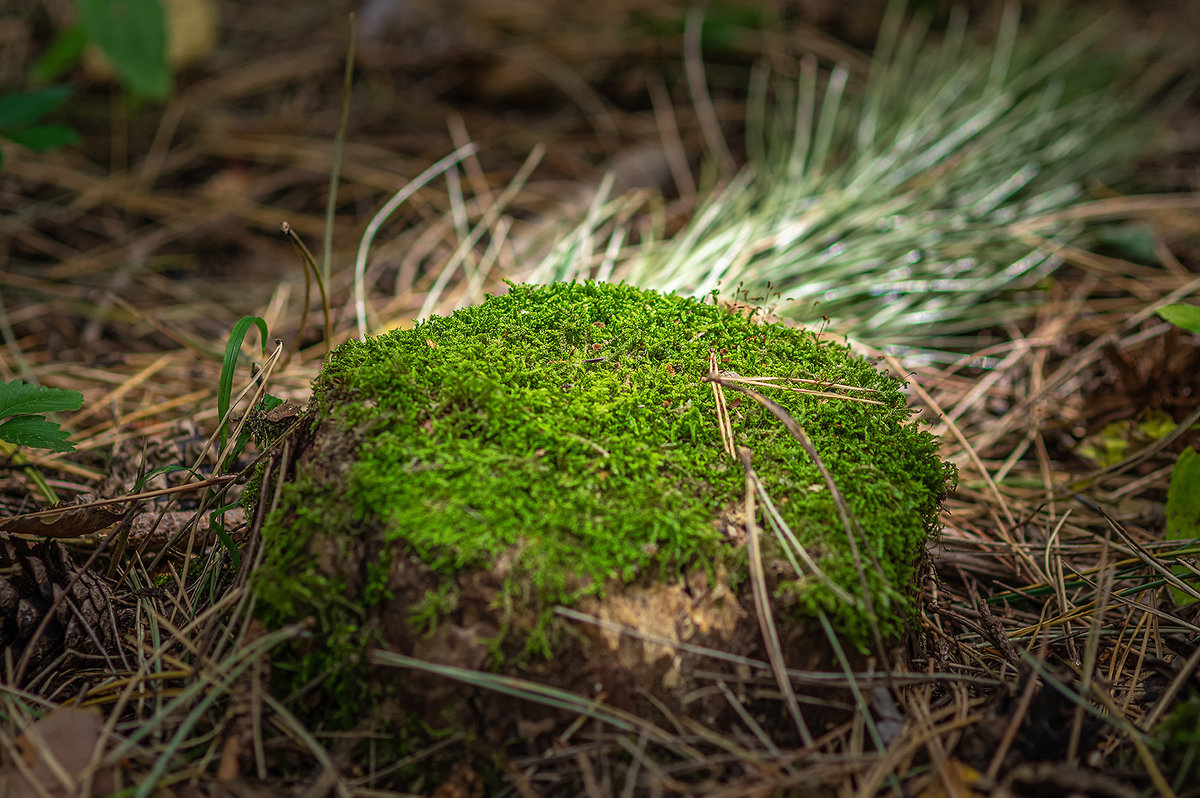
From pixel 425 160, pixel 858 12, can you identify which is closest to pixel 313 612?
pixel 425 160

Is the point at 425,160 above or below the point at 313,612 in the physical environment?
above

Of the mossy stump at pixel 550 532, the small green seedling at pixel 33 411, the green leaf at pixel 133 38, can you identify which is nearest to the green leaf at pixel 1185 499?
the mossy stump at pixel 550 532

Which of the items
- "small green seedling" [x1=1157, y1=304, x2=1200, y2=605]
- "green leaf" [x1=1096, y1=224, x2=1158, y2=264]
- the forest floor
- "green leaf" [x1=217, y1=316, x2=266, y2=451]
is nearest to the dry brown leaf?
the forest floor

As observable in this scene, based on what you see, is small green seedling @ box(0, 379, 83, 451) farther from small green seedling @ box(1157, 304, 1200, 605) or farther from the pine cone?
small green seedling @ box(1157, 304, 1200, 605)

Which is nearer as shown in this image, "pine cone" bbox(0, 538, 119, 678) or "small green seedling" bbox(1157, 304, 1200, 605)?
"pine cone" bbox(0, 538, 119, 678)

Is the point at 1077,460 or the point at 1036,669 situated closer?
the point at 1036,669

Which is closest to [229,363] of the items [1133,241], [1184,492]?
[1184,492]

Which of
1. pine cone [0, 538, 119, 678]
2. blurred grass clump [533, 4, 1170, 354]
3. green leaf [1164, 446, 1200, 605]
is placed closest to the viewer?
pine cone [0, 538, 119, 678]

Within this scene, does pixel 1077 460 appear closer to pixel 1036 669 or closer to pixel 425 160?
pixel 1036 669

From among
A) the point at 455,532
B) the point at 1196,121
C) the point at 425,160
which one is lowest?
the point at 455,532
